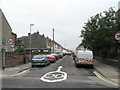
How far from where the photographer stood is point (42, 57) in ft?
60.3

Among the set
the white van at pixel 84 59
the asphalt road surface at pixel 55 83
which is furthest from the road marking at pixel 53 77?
the white van at pixel 84 59

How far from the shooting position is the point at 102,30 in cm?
1780

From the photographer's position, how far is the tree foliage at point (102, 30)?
56.2 ft

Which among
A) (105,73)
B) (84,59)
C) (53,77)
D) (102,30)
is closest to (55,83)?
(53,77)

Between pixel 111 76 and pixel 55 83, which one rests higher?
pixel 55 83

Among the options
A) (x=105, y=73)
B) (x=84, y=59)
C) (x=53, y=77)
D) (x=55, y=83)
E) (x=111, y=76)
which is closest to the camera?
(x=55, y=83)

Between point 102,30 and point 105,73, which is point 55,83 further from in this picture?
point 102,30

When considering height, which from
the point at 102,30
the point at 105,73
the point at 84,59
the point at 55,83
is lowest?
the point at 105,73

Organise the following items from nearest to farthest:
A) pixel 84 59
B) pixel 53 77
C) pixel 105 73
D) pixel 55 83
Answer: pixel 55 83
pixel 53 77
pixel 105 73
pixel 84 59

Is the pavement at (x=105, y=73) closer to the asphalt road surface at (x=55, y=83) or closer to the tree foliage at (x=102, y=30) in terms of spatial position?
the asphalt road surface at (x=55, y=83)

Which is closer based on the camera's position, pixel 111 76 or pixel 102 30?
pixel 111 76

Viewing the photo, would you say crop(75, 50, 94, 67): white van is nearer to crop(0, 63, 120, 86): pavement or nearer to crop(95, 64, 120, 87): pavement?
crop(0, 63, 120, 86): pavement

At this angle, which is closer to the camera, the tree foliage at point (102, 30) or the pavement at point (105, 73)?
the pavement at point (105, 73)

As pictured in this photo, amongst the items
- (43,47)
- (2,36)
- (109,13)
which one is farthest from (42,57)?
(43,47)
